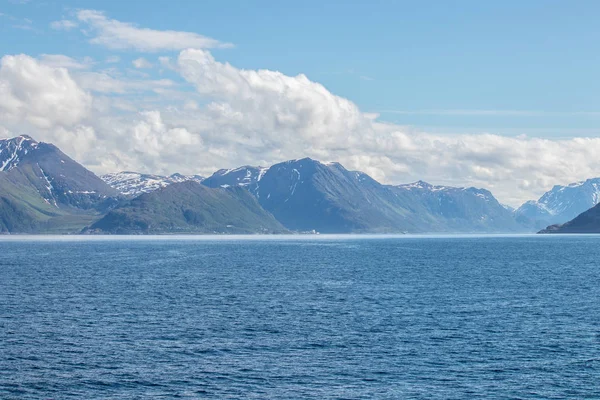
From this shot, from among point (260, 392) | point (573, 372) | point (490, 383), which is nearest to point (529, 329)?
point (573, 372)

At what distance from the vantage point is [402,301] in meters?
116

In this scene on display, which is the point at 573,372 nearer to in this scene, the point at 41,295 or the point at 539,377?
the point at 539,377

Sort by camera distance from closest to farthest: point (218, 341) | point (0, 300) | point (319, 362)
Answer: point (319, 362) → point (218, 341) → point (0, 300)

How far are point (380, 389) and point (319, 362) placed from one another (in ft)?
34.5

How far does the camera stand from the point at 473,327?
290ft

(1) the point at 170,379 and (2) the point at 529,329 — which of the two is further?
(2) the point at 529,329

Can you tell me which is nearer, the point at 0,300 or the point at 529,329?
the point at 529,329

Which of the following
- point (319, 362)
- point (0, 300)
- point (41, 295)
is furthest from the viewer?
point (41, 295)

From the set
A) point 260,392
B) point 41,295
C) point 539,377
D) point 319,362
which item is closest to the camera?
point 260,392

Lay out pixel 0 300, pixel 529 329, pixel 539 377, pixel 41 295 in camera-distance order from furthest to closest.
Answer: pixel 41 295
pixel 0 300
pixel 529 329
pixel 539 377

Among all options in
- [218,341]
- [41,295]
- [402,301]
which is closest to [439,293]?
[402,301]

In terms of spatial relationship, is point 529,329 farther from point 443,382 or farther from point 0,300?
point 0,300

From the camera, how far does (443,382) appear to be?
6181cm

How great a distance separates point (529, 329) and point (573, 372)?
72.3ft
